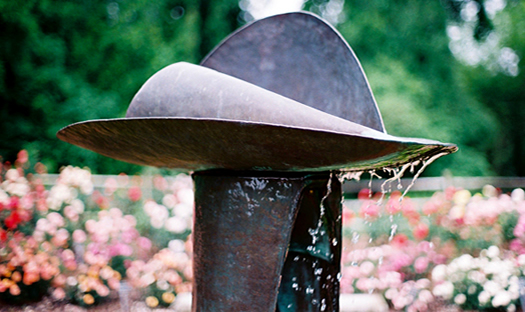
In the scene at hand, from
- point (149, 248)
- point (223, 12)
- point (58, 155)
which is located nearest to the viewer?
point (149, 248)

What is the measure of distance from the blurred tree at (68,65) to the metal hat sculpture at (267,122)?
387 cm

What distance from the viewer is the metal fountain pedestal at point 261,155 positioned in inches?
41.3

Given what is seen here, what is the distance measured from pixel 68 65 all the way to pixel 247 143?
506 centimetres

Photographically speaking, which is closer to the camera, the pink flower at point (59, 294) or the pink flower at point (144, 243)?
the pink flower at point (59, 294)

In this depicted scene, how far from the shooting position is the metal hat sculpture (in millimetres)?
1016

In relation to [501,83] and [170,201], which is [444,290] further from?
[501,83]

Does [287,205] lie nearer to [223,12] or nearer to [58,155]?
[58,155]

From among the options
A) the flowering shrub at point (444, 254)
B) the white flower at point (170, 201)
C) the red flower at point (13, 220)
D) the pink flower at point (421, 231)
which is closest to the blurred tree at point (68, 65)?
the red flower at point (13, 220)

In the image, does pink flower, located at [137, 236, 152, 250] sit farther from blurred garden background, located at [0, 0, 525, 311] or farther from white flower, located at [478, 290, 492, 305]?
white flower, located at [478, 290, 492, 305]

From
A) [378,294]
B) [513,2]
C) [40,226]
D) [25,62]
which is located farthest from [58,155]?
[513,2]

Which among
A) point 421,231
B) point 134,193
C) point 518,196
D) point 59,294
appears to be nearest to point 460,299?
point 421,231

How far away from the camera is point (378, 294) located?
325 cm

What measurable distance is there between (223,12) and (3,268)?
5.59 metres

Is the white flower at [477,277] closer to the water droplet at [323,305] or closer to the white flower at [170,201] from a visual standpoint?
the water droplet at [323,305]
